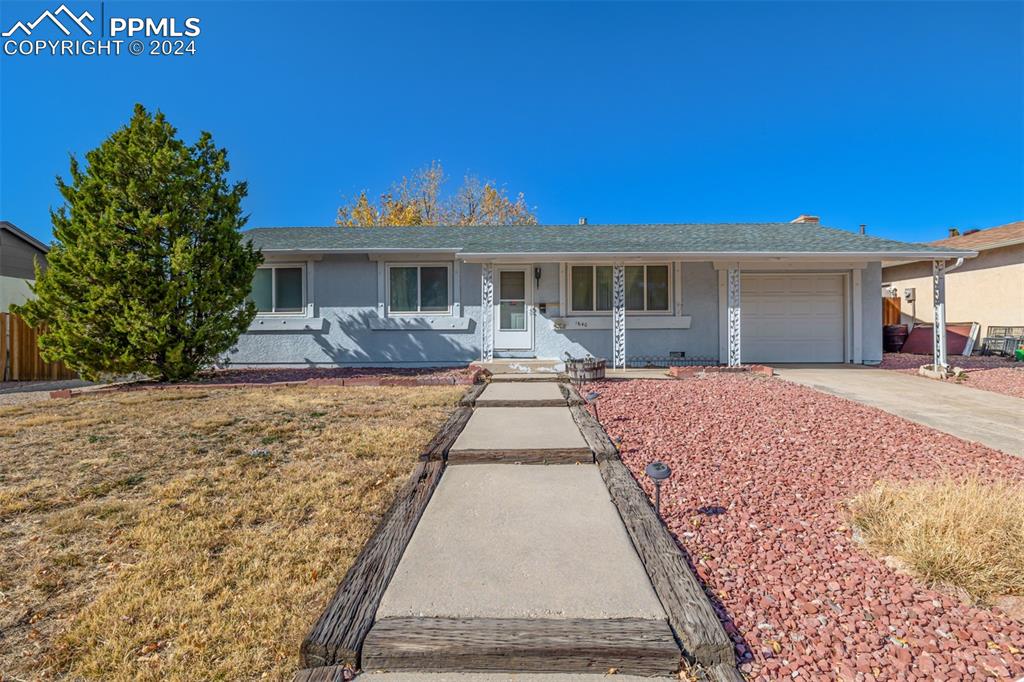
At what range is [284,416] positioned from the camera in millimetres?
5875

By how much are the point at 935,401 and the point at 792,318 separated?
4.84 m

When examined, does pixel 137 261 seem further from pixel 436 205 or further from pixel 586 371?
pixel 436 205

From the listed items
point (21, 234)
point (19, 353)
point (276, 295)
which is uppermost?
point (21, 234)

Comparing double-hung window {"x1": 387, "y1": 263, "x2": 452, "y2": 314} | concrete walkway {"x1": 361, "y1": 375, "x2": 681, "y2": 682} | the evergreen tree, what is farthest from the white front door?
concrete walkway {"x1": 361, "y1": 375, "x2": 681, "y2": 682}

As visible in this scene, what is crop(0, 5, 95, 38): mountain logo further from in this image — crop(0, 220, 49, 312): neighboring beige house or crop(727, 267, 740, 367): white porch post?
crop(727, 267, 740, 367): white porch post

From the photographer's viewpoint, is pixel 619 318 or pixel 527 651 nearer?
pixel 527 651

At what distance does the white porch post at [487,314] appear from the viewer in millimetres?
9969

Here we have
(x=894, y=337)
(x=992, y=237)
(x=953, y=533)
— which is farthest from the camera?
(x=992, y=237)

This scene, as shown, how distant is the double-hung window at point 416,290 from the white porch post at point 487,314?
40.1 inches

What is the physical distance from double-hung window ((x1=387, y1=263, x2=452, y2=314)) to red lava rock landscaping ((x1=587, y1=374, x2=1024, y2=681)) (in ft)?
21.5

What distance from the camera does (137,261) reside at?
7.82m

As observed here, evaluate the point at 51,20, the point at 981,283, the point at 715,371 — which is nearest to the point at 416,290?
the point at 715,371

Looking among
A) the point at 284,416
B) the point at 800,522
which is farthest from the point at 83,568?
the point at 800,522

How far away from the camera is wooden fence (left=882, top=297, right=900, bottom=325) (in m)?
15.1
